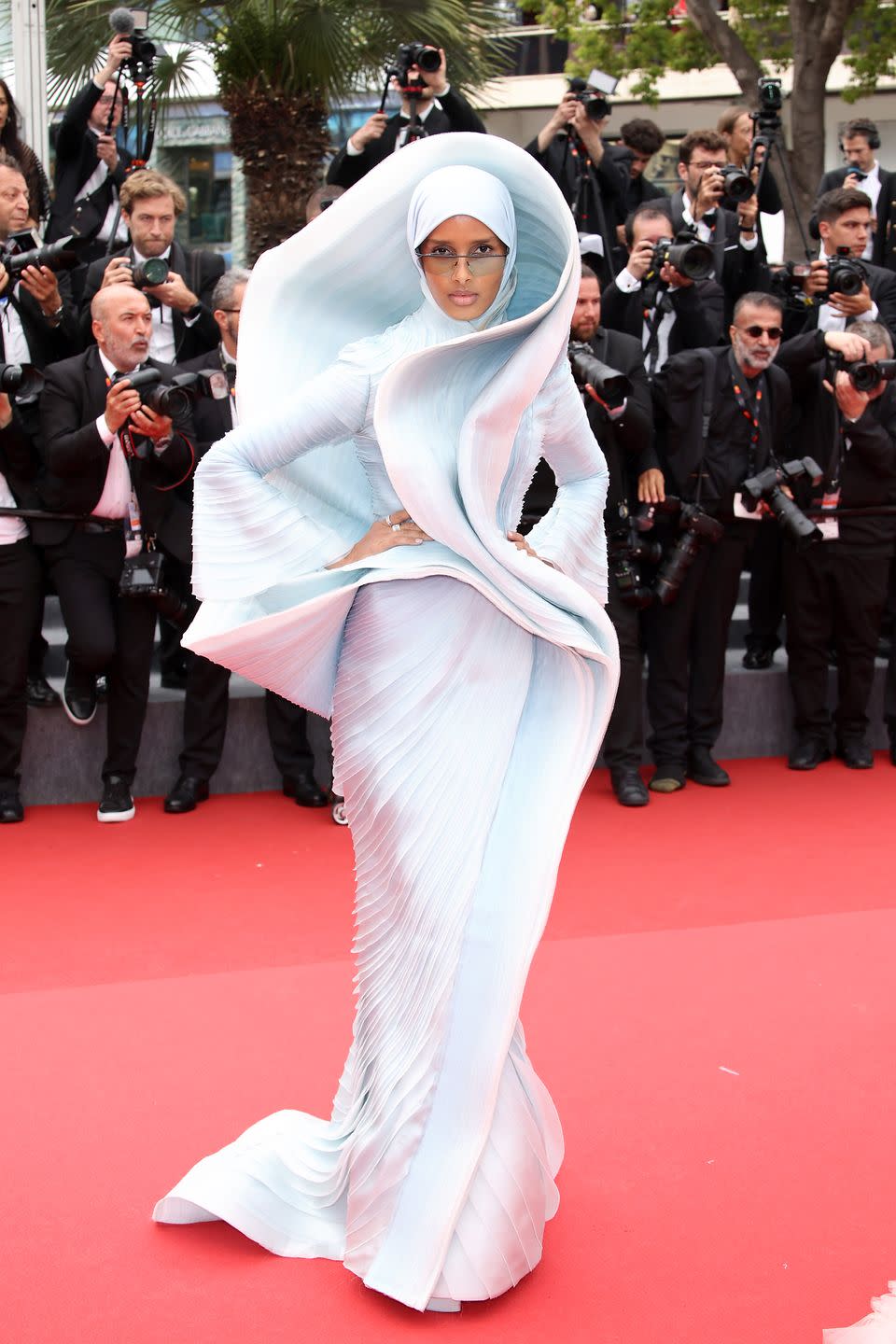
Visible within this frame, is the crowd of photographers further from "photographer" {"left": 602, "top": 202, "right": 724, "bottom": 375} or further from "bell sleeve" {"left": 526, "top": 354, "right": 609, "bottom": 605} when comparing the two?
"bell sleeve" {"left": 526, "top": 354, "right": 609, "bottom": 605}

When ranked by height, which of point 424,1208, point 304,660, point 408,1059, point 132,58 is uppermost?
point 132,58

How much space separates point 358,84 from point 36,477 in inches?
238

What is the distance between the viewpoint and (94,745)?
19.0ft

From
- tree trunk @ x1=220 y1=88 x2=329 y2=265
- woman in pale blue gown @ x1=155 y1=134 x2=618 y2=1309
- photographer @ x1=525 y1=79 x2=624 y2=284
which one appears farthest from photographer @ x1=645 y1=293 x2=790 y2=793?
tree trunk @ x1=220 y1=88 x2=329 y2=265

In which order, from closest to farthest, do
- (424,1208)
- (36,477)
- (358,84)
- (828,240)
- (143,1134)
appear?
(424,1208), (143,1134), (36,477), (828,240), (358,84)

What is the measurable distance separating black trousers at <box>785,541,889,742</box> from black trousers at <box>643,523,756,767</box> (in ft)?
1.16

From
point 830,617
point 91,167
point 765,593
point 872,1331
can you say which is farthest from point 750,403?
point 872,1331

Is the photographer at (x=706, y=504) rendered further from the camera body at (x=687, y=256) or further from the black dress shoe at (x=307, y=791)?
the black dress shoe at (x=307, y=791)

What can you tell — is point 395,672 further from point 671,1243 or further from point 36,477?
point 36,477

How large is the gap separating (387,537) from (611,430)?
3353 millimetres

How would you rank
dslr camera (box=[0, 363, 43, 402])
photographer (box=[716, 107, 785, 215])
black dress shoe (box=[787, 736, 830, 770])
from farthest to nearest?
1. photographer (box=[716, 107, 785, 215])
2. black dress shoe (box=[787, 736, 830, 770])
3. dslr camera (box=[0, 363, 43, 402])

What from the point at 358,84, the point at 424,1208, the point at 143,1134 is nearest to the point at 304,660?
the point at 424,1208

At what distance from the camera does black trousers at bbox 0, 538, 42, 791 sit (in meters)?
5.51

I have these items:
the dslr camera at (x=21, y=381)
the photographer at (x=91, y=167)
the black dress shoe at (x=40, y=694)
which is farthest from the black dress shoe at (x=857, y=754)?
the photographer at (x=91, y=167)
